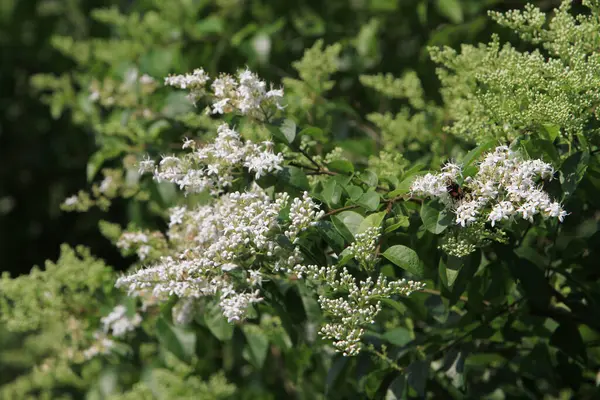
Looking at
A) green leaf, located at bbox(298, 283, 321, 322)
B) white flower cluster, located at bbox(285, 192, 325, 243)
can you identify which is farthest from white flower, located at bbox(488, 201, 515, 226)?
green leaf, located at bbox(298, 283, 321, 322)

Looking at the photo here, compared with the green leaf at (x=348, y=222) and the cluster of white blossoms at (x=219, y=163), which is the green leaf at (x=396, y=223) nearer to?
the green leaf at (x=348, y=222)

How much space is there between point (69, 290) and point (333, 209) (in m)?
1.01

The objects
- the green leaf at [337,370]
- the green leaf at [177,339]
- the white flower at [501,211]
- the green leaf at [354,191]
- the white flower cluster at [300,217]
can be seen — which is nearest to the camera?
the white flower at [501,211]

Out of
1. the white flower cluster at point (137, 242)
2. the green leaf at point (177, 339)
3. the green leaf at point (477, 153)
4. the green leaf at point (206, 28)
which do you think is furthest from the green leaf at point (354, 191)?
the green leaf at point (206, 28)

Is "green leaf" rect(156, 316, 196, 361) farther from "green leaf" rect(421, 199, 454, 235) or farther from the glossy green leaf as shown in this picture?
the glossy green leaf

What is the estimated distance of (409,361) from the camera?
1.89 m

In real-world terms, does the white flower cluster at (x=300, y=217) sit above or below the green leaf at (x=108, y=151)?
below

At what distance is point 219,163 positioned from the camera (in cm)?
157

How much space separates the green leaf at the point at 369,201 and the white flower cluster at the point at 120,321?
0.84 meters

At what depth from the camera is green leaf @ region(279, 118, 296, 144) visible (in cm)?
163

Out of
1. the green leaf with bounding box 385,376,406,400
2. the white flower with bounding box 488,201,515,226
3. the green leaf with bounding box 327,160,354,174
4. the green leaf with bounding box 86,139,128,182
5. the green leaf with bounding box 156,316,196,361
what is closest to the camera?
the white flower with bounding box 488,201,515,226

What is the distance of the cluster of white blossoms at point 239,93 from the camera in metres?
1.60

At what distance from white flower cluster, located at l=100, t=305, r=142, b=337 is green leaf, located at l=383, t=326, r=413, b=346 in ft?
2.22

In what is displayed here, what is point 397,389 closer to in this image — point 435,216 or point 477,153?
point 435,216
